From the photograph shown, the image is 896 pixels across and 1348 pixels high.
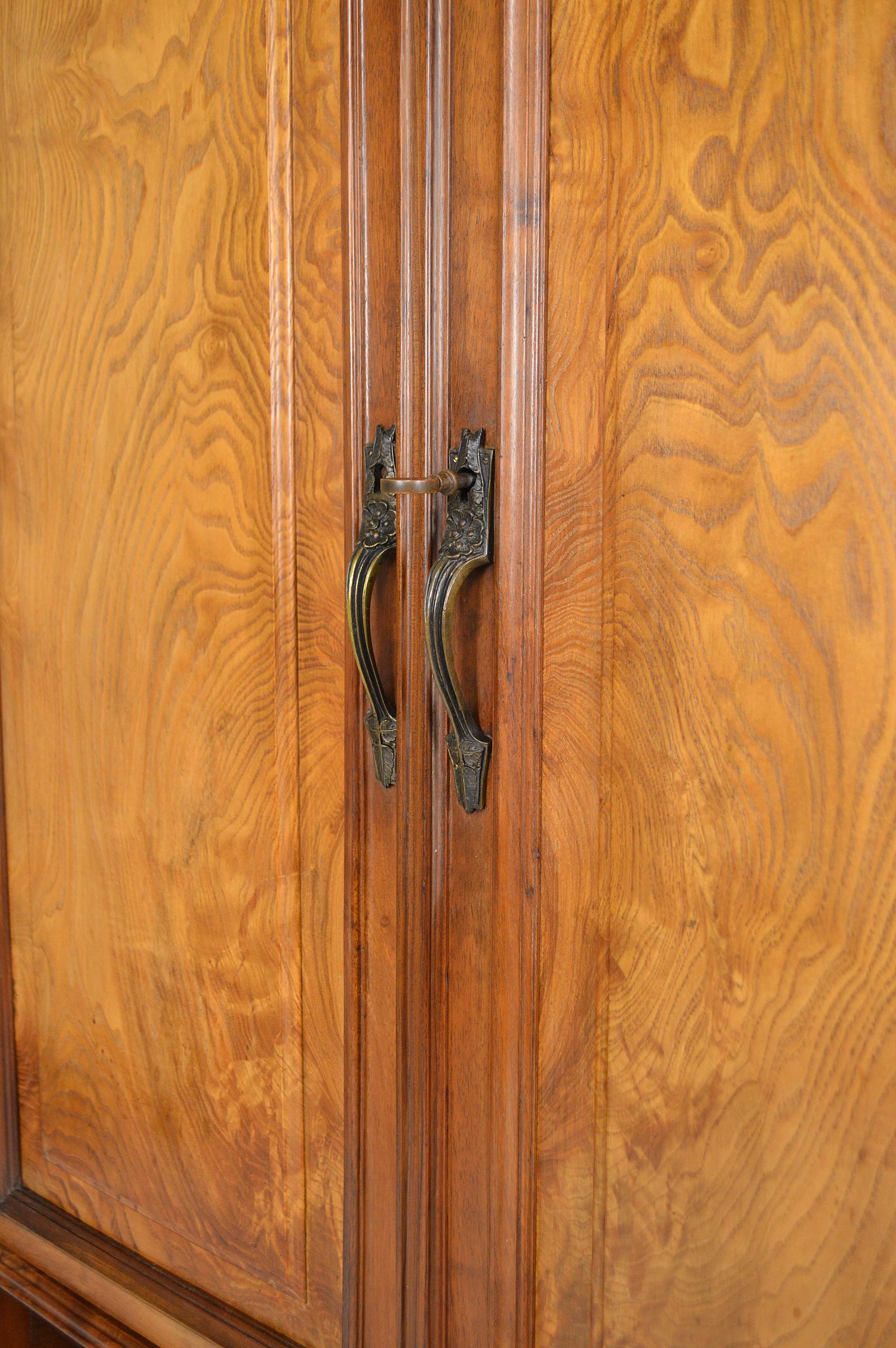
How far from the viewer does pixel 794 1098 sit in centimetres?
61

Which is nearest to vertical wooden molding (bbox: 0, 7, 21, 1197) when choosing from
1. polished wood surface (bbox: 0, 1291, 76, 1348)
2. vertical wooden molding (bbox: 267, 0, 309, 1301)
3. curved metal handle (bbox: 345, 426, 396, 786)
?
polished wood surface (bbox: 0, 1291, 76, 1348)

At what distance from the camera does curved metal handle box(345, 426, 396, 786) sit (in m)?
0.73

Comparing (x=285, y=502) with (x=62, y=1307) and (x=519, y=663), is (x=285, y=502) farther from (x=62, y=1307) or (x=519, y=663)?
(x=62, y=1307)

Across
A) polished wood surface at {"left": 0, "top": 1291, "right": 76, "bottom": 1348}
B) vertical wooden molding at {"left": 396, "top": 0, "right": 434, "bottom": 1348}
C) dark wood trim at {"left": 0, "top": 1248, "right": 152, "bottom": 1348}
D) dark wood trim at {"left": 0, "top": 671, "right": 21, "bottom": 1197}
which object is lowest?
polished wood surface at {"left": 0, "top": 1291, "right": 76, "bottom": 1348}

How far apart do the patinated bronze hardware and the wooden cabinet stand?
2 centimetres

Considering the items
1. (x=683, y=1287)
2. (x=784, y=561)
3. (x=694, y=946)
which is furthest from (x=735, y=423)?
(x=683, y=1287)

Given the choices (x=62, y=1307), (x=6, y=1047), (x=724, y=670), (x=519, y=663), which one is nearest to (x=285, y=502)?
(x=519, y=663)

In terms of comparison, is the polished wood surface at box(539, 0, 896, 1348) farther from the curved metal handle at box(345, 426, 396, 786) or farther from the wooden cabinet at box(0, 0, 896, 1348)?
the curved metal handle at box(345, 426, 396, 786)

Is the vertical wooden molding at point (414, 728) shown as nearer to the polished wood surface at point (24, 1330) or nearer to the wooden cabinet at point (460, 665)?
the wooden cabinet at point (460, 665)

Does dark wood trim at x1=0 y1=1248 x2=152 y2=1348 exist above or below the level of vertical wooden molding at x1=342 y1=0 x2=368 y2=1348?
below

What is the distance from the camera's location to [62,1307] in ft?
3.18

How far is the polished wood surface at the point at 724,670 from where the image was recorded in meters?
0.56

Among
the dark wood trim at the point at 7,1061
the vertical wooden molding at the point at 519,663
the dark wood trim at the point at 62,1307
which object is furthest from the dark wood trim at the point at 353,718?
the dark wood trim at the point at 7,1061

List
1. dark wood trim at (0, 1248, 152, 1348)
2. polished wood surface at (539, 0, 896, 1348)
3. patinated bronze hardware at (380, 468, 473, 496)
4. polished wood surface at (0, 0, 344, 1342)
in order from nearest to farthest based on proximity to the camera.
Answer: polished wood surface at (539, 0, 896, 1348)
patinated bronze hardware at (380, 468, 473, 496)
polished wood surface at (0, 0, 344, 1342)
dark wood trim at (0, 1248, 152, 1348)
